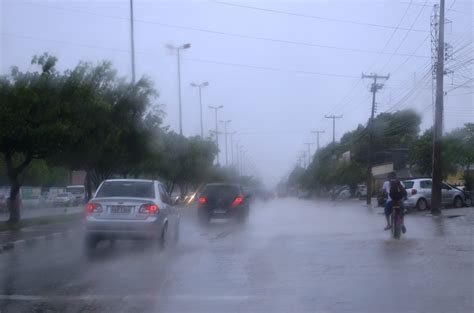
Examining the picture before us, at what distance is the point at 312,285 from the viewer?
1026cm

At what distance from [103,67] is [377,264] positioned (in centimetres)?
2097

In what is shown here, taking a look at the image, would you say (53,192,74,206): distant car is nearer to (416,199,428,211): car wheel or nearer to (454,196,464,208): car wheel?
(416,199,428,211): car wheel

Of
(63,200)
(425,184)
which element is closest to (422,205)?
(425,184)

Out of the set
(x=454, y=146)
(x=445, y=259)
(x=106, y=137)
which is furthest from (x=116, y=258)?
(x=454, y=146)

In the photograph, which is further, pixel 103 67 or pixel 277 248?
pixel 103 67

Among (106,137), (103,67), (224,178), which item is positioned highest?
(103,67)

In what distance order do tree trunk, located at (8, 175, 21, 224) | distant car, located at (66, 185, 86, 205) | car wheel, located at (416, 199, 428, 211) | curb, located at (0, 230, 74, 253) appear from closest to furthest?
curb, located at (0, 230, 74, 253) < tree trunk, located at (8, 175, 21, 224) < car wheel, located at (416, 199, 428, 211) < distant car, located at (66, 185, 86, 205)

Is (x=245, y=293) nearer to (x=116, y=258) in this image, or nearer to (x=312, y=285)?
(x=312, y=285)

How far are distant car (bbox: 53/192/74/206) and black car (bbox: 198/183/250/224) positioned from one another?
33.4 metres

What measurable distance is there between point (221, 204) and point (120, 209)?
1190 centimetres

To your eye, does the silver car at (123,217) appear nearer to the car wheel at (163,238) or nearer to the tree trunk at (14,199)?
the car wheel at (163,238)

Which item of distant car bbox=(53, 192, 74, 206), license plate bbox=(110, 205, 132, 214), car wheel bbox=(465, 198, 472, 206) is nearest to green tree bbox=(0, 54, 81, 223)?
license plate bbox=(110, 205, 132, 214)

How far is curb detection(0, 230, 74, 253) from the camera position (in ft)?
55.5

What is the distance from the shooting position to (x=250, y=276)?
444 inches
